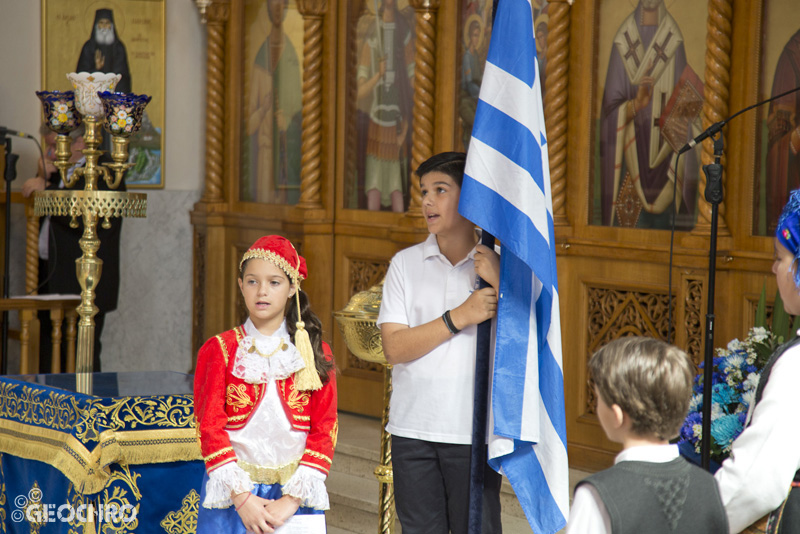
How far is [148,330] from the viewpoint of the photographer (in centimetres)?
738

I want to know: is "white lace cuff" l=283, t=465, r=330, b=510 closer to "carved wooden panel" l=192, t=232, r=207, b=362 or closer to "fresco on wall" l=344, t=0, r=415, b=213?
"fresco on wall" l=344, t=0, r=415, b=213

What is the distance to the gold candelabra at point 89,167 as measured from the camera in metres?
3.95

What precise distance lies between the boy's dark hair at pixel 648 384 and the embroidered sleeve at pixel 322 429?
1.28 m

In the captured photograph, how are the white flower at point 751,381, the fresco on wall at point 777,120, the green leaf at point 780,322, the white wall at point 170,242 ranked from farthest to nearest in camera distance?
the white wall at point 170,242 → the fresco on wall at point 777,120 → the green leaf at point 780,322 → the white flower at point 751,381

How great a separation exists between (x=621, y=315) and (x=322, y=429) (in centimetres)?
241

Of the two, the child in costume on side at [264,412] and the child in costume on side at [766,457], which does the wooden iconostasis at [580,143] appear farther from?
the child in costume on side at [766,457]

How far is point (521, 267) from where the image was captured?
264 centimetres

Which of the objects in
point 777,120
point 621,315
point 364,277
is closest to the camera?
point 777,120

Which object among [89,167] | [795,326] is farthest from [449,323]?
[89,167]

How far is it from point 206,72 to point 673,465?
6.29 m

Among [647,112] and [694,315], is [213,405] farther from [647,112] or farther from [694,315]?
[647,112]

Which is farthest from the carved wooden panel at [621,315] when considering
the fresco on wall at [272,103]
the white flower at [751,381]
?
the fresco on wall at [272,103]

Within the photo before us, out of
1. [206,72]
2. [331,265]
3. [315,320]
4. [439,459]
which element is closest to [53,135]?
[206,72]

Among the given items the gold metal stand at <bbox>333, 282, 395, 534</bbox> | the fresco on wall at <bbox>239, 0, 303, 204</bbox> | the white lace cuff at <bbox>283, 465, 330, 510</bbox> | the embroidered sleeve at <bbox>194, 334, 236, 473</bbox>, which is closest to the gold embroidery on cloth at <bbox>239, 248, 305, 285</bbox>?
the embroidered sleeve at <bbox>194, 334, 236, 473</bbox>
